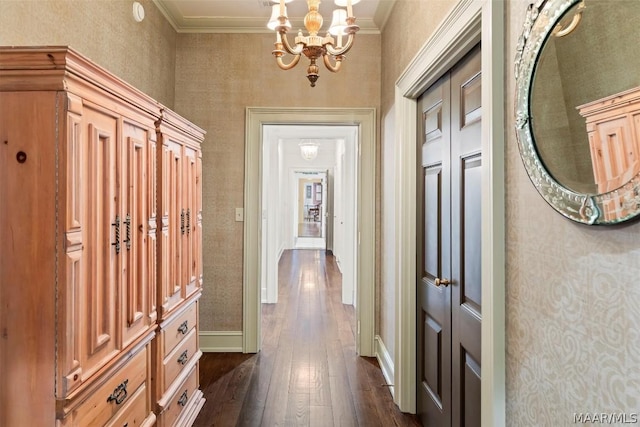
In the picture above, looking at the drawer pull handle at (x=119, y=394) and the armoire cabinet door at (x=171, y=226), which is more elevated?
the armoire cabinet door at (x=171, y=226)

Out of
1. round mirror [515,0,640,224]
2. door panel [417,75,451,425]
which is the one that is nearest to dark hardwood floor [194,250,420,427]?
door panel [417,75,451,425]

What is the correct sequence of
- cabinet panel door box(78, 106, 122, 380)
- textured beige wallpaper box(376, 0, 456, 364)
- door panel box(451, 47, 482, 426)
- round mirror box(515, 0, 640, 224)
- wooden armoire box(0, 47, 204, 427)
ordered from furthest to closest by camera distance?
textured beige wallpaper box(376, 0, 456, 364)
door panel box(451, 47, 482, 426)
cabinet panel door box(78, 106, 122, 380)
wooden armoire box(0, 47, 204, 427)
round mirror box(515, 0, 640, 224)

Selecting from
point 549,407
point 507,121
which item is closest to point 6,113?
point 507,121

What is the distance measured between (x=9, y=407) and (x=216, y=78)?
9.16ft

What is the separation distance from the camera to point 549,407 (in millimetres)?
968

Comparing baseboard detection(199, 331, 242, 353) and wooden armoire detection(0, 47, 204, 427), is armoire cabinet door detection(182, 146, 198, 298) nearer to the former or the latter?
wooden armoire detection(0, 47, 204, 427)

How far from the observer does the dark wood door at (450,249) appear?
1598mm

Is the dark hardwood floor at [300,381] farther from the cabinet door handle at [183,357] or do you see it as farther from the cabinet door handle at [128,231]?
the cabinet door handle at [128,231]

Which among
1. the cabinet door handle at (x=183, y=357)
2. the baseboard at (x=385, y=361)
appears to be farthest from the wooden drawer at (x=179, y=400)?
the baseboard at (x=385, y=361)

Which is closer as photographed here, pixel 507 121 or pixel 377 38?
pixel 507 121

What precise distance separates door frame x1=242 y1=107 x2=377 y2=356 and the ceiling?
696 millimetres

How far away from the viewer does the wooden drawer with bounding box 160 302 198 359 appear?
6.27 feet

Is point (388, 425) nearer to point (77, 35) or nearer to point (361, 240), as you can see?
point (361, 240)

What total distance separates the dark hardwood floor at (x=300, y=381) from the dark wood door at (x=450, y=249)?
44 cm
